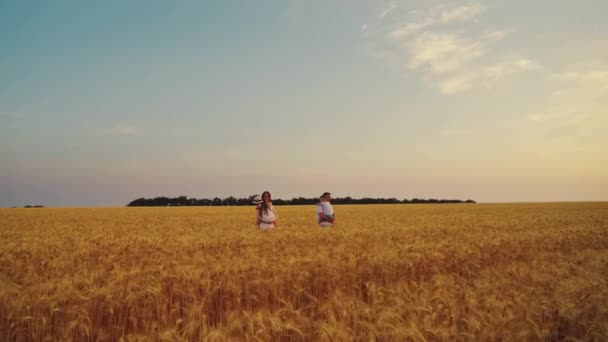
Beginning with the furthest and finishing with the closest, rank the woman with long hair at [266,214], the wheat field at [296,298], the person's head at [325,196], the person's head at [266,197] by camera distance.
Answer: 1. the person's head at [325,196]
2. the woman with long hair at [266,214]
3. the person's head at [266,197]
4. the wheat field at [296,298]

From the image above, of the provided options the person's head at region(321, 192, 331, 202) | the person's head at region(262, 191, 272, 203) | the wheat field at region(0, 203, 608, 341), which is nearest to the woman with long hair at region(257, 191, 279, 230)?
the person's head at region(262, 191, 272, 203)

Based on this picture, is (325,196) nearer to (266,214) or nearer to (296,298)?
(266,214)

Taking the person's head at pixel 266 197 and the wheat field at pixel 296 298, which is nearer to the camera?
the wheat field at pixel 296 298

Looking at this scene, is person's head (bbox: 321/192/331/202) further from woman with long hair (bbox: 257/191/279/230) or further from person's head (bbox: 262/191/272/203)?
person's head (bbox: 262/191/272/203)

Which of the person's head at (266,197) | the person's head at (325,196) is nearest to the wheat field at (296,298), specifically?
the person's head at (266,197)

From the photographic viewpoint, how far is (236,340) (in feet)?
10.4

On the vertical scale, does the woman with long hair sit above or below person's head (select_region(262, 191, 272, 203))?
below

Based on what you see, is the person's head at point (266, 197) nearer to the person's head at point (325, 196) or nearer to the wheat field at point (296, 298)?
the person's head at point (325, 196)

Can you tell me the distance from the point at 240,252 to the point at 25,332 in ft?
14.1

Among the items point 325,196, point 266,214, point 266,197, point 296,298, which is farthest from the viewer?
point 325,196

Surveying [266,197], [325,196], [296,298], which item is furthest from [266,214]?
[296,298]

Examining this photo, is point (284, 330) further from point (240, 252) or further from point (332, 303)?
point (240, 252)

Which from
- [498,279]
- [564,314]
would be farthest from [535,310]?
[498,279]

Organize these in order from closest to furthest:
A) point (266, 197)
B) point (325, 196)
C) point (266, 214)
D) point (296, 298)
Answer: point (296, 298) → point (266, 197) → point (266, 214) → point (325, 196)
